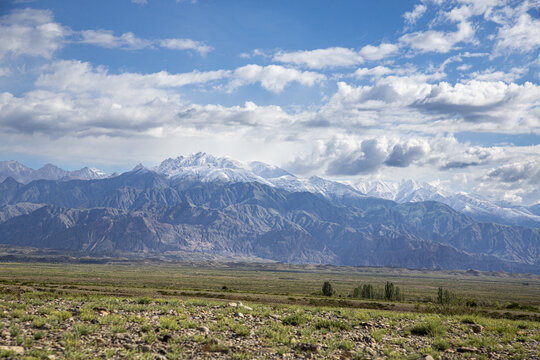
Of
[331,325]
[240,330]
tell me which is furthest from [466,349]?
[240,330]

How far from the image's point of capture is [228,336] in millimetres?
20891

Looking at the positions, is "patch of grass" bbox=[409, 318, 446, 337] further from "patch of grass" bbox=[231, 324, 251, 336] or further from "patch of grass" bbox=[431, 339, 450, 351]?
"patch of grass" bbox=[231, 324, 251, 336]

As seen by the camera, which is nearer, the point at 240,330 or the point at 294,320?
the point at 240,330

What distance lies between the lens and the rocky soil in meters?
17.5

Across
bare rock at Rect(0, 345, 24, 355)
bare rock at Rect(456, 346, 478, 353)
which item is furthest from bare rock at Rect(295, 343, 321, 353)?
bare rock at Rect(0, 345, 24, 355)

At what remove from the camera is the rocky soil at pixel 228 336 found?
1748 centimetres

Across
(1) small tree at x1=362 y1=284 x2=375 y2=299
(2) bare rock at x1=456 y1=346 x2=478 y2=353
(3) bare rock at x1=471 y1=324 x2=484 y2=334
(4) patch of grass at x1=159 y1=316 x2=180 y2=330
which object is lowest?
(1) small tree at x1=362 y1=284 x2=375 y2=299

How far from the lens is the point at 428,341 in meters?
22.5

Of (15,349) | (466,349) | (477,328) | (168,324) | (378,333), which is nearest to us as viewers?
(15,349)

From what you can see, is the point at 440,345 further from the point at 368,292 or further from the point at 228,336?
the point at 368,292

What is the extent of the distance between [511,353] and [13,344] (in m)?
Answer: 22.8

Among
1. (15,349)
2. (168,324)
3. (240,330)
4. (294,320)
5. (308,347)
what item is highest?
(15,349)

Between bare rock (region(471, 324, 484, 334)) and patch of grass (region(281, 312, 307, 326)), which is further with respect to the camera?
bare rock (region(471, 324, 484, 334))

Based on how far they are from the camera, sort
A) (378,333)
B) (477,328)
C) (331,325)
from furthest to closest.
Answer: (477,328), (331,325), (378,333)
